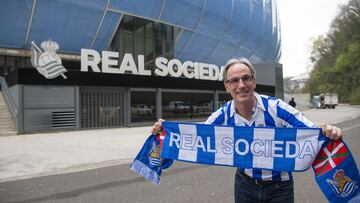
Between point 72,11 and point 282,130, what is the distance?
27432 mm

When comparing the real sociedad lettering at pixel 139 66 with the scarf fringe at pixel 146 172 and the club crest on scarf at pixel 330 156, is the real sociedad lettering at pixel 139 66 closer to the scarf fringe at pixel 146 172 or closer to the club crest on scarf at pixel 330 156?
the scarf fringe at pixel 146 172

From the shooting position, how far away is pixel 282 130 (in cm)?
292

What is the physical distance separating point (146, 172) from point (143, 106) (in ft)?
63.3

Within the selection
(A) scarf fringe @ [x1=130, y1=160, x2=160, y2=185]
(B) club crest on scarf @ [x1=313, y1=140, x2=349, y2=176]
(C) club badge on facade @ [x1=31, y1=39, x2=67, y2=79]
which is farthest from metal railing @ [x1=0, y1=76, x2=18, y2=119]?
(B) club crest on scarf @ [x1=313, y1=140, x2=349, y2=176]

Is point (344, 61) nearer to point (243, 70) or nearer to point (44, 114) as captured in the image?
point (44, 114)

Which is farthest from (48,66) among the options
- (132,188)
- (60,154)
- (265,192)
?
(265,192)

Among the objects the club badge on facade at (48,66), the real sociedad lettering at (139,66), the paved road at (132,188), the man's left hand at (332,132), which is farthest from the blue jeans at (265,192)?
the real sociedad lettering at (139,66)

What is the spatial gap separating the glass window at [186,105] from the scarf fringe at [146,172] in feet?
67.8

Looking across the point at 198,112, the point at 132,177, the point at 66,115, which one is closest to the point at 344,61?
the point at 198,112

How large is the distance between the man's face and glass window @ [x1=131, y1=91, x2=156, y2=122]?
19530mm

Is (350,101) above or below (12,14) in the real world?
below

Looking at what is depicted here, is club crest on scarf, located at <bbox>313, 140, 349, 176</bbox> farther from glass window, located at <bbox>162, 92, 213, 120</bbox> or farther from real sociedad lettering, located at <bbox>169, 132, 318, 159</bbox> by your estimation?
glass window, located at <bbox>162, 92, 213, 120</bbox>

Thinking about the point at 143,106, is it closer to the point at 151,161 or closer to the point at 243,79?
the point at 151,161

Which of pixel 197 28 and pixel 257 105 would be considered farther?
pixel 197 28
